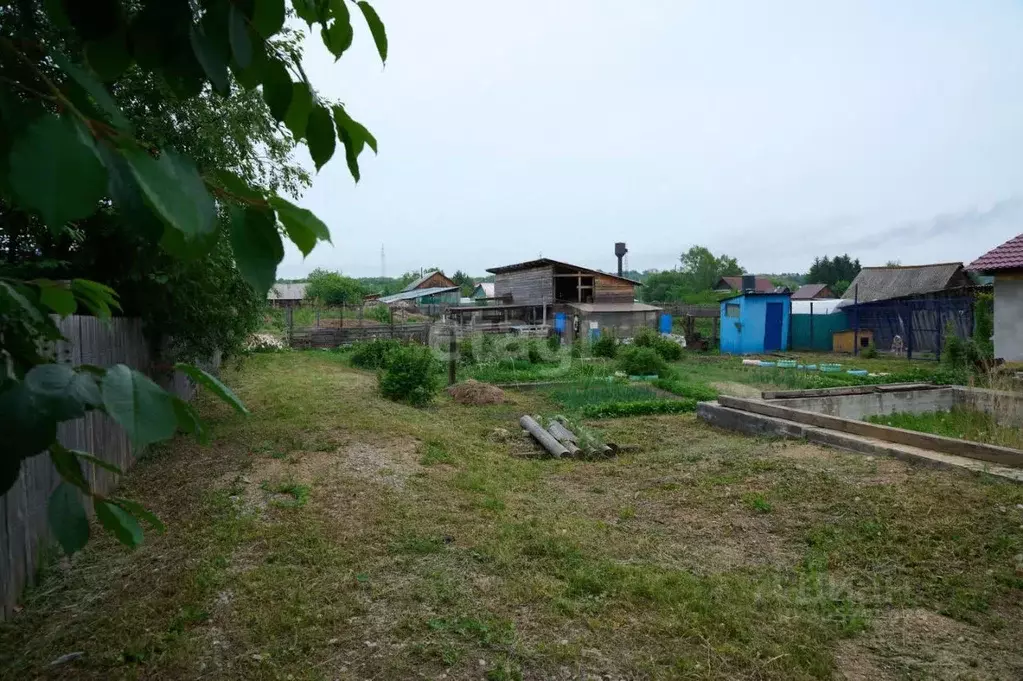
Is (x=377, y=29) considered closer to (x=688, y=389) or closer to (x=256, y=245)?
(x=256, y=245)

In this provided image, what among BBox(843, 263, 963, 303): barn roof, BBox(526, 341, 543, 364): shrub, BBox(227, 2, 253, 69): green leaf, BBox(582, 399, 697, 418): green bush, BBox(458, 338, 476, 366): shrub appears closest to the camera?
BBox(227, 2, 253, 69): green leaf

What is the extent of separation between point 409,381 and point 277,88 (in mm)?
10137

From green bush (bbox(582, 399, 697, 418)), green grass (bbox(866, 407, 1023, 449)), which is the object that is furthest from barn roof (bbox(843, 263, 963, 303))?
green bush (bbox(582, 399, 697, 418))

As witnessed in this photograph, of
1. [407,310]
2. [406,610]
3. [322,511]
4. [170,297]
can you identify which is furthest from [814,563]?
[407,310]

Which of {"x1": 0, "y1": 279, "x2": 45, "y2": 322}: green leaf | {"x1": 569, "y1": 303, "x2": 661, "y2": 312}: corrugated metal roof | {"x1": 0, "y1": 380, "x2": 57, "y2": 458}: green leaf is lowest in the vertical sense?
{"x1": 0, "y1": 380, "x2": 57, "y2": 458}: green leaf

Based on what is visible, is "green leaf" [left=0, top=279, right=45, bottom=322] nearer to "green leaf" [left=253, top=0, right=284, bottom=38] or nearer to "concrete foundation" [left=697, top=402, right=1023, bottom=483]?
"green leaf" [left=253, top=0, right=284, bottom=38]

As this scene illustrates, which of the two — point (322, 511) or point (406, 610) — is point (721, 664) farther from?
point (322, 511)

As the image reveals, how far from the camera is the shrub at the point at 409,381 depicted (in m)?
10.8

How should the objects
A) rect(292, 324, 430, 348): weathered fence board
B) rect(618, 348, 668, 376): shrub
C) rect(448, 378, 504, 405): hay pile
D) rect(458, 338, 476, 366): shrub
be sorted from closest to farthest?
rect(448, 378, 504, 405): hay pile, rect(618, 348, 668, 376): shrub, rect(458, 338, 476, 366): shrub, rect(292, 324, 430, 348): weathered fence board

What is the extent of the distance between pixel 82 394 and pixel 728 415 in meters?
8.83

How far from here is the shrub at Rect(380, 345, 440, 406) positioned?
1081 centimetres

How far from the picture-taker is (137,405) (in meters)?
0.75

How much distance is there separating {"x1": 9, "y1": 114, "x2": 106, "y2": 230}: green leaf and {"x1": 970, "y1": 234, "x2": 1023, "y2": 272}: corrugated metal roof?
45.0 feet

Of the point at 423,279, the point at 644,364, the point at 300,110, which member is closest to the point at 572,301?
the point at 644,364
